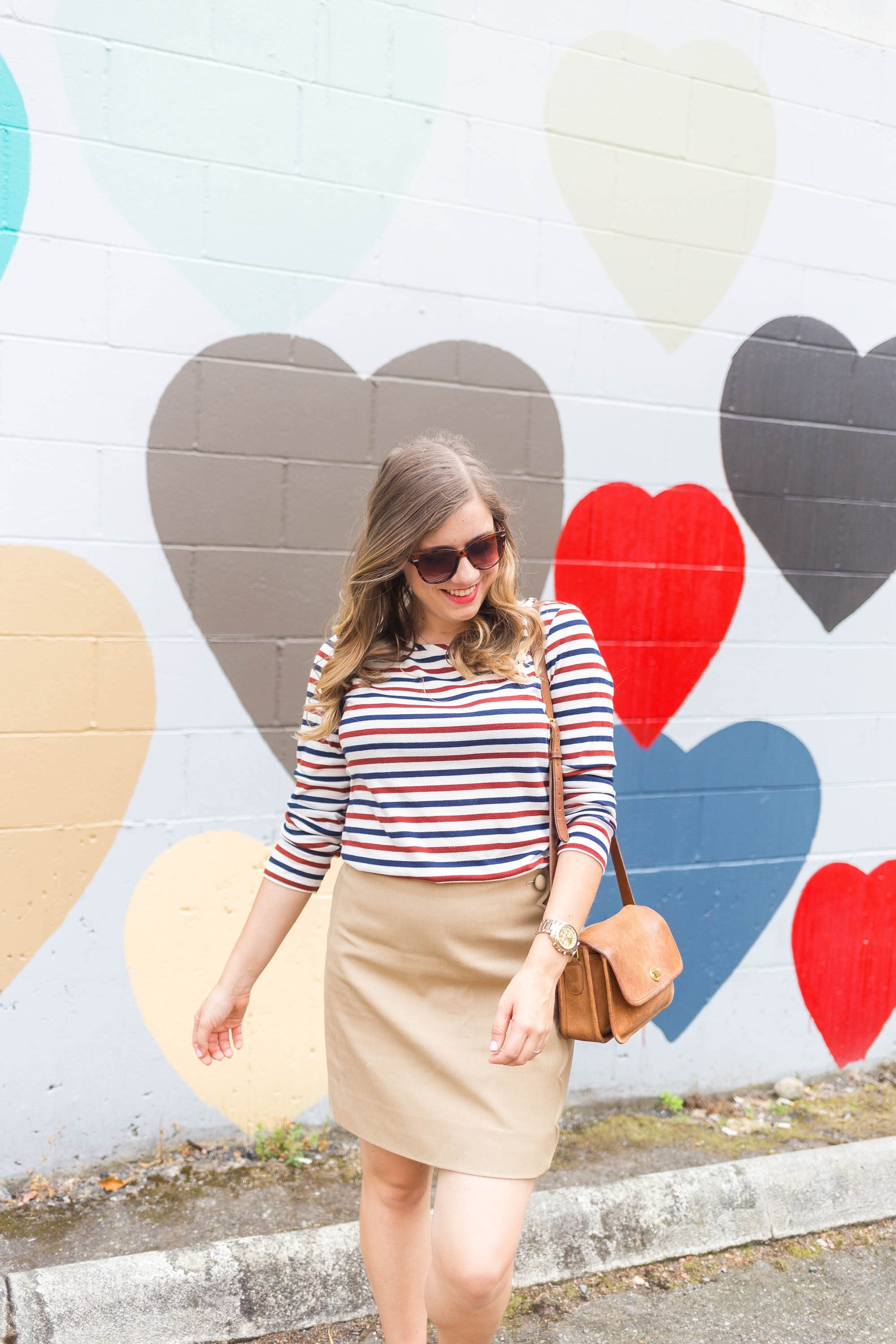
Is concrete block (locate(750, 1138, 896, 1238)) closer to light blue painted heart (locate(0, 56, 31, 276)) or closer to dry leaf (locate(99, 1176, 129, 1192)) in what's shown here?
dry leaf (locate(99, 1176, 129, 1192))

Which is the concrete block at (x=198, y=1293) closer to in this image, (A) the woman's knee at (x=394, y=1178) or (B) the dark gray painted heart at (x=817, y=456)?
(A) the woman's knee at (x=394, y=1178)

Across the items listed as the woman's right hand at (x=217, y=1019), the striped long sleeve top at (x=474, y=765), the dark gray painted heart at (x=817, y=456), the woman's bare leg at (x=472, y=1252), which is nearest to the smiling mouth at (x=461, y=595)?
the striped long sleeve top at (x=474, y=765)

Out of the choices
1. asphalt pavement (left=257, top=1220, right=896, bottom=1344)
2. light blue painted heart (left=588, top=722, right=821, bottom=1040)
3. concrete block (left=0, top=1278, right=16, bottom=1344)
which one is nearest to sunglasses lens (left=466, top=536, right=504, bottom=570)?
light blue painted heart (left=588, top=722, right=821, bottom=1040)

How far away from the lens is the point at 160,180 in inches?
114

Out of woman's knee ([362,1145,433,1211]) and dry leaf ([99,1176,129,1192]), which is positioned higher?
woman's knee ([362,1145,433,1211])

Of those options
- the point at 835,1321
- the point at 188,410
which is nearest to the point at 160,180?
the point at 188,410

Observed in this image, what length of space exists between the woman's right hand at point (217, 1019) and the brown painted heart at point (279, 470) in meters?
1.13

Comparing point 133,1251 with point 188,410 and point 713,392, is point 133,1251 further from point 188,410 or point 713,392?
point 713,392

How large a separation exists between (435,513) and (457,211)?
5.42 feet

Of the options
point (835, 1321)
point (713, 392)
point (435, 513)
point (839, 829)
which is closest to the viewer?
point (435, 513)

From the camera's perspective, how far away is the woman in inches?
73.2

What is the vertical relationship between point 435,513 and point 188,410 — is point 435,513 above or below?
below

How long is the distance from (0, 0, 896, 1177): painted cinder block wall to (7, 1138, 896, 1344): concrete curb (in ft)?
1.81

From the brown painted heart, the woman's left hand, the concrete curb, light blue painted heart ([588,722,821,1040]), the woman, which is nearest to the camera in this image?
the woman's left hand
